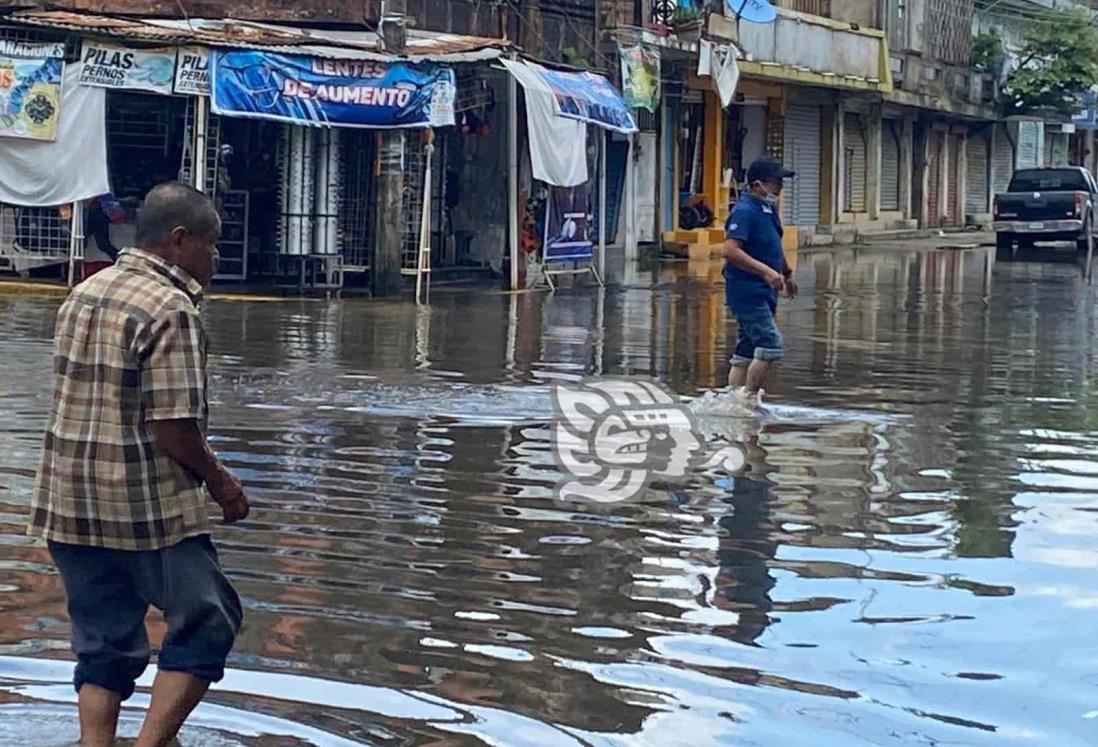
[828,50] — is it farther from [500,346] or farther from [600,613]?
[600,613]

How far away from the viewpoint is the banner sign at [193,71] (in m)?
18.8

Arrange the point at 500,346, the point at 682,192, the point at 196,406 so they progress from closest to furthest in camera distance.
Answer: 1. the point at 196,406
2. the point at 500,346
3. the point at 682,192

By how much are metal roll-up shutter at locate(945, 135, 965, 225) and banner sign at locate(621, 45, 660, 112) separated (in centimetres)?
2344

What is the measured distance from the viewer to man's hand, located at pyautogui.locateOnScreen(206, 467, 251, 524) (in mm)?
4367

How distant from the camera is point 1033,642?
598cm

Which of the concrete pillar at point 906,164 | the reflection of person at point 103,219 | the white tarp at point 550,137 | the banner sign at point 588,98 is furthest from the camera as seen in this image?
the concrete pillar at point 906,164

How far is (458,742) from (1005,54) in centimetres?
4725

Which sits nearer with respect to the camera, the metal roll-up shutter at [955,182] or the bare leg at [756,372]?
the bare leg at [756,372]

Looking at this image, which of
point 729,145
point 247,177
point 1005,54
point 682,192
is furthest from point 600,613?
point 1005,54

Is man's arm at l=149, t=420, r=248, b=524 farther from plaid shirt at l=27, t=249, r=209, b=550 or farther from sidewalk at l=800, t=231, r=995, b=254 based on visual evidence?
sidewalk at l=800, t=231, r=995, b=254

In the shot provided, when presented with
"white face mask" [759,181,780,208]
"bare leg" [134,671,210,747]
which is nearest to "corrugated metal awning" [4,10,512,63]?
"white face mask" [759,181,780,208]

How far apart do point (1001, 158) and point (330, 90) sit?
122 ft

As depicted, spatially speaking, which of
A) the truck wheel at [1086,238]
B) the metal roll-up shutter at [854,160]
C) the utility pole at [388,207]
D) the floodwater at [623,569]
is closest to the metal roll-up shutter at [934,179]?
the metal roll-up shutter at [854,160]

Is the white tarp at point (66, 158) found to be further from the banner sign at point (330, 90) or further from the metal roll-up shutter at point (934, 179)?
the metal roll-up shutter at point (934, 179)
